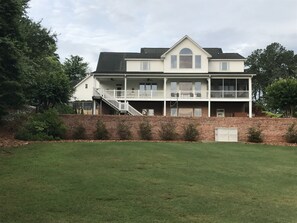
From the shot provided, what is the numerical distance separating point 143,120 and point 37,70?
28.4 ft

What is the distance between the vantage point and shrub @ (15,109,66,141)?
24422mm

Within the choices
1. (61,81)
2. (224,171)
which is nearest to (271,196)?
(224,171)

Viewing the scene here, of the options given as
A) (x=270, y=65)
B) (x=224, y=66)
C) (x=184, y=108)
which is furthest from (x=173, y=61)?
(x=270, y=65)

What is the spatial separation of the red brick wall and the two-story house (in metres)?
11.2

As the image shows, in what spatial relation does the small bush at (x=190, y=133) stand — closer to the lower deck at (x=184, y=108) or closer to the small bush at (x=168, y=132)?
the small bush at (x=168, y=132)

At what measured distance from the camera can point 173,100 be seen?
134 ft

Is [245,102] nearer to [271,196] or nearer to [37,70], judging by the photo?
[37,70]

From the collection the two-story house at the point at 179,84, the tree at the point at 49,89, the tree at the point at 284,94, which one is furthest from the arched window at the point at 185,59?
the tree at the point at 49,89

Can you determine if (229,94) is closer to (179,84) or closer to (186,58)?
(179,84)

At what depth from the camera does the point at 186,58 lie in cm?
4262

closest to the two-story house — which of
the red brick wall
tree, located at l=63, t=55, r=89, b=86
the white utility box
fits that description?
the red brick wall

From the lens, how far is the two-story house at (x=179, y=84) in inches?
1609

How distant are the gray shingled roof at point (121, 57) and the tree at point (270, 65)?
30.4 m

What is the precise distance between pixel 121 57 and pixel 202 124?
22073 mm
